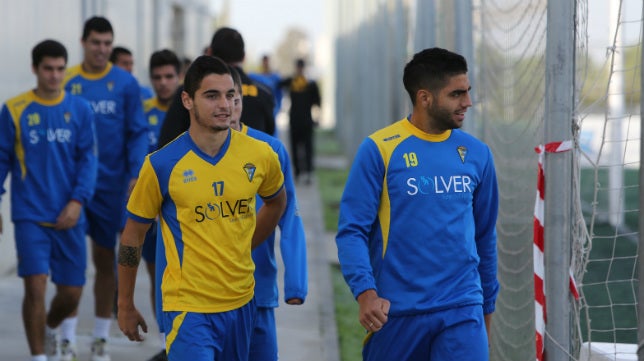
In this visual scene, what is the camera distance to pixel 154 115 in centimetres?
897

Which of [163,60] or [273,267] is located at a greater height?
[163,60]

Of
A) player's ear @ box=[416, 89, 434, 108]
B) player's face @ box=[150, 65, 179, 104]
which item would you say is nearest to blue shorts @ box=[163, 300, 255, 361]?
player's ear @ box=[416, 89, 434, 108]

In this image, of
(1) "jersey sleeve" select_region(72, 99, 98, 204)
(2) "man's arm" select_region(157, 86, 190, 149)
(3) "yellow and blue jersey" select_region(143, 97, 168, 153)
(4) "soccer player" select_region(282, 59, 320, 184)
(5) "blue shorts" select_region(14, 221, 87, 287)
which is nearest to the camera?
(2) "man's arm" select_region(157, 86, 190, 149)

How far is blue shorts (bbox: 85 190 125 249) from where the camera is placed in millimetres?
8352

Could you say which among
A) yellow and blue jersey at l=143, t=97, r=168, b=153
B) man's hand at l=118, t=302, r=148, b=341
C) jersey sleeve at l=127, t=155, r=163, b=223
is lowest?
man's hand at l=118, t=302, r=148, b=341

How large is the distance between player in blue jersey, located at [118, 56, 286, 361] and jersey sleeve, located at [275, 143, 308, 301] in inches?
7.1

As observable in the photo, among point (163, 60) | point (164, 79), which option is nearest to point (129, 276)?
point (164, 79)

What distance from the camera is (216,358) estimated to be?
4906 millimetres

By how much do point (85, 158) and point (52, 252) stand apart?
0.61 metres

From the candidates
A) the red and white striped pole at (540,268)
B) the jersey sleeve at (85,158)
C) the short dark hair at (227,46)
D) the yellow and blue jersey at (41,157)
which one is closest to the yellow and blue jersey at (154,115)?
the jersey sleeve at (85,158)

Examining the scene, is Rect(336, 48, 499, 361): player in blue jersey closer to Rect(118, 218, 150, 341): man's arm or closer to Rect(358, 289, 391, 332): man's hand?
Rect(358, 289, 391, 332): man's hand

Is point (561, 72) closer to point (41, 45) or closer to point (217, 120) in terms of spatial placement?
point (217, 120)

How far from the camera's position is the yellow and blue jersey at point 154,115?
885 cm

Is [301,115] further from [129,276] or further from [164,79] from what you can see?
[129,276]
